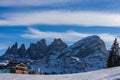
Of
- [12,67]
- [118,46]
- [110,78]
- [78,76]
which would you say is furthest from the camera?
[118,46]

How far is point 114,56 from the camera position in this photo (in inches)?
3302

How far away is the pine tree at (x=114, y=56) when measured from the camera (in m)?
80.8

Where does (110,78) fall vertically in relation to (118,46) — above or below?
below

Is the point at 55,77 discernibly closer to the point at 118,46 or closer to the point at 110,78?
the point at 110,78

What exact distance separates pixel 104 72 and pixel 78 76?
2360mm

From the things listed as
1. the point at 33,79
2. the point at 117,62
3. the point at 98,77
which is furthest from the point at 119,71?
the point at 117,62

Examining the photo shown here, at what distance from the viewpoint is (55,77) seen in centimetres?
2706

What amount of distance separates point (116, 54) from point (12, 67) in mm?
23732

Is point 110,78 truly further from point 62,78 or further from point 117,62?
point 117,62

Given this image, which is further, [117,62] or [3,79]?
[117,62]

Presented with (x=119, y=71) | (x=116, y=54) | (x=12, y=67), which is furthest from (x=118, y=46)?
(x=119, y=71)

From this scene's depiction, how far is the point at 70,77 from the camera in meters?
26.9

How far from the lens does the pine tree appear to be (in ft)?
265

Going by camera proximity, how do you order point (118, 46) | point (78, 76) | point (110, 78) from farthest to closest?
1. point (118, 46)
2. point (78, 76)
3. point (110, 78)
